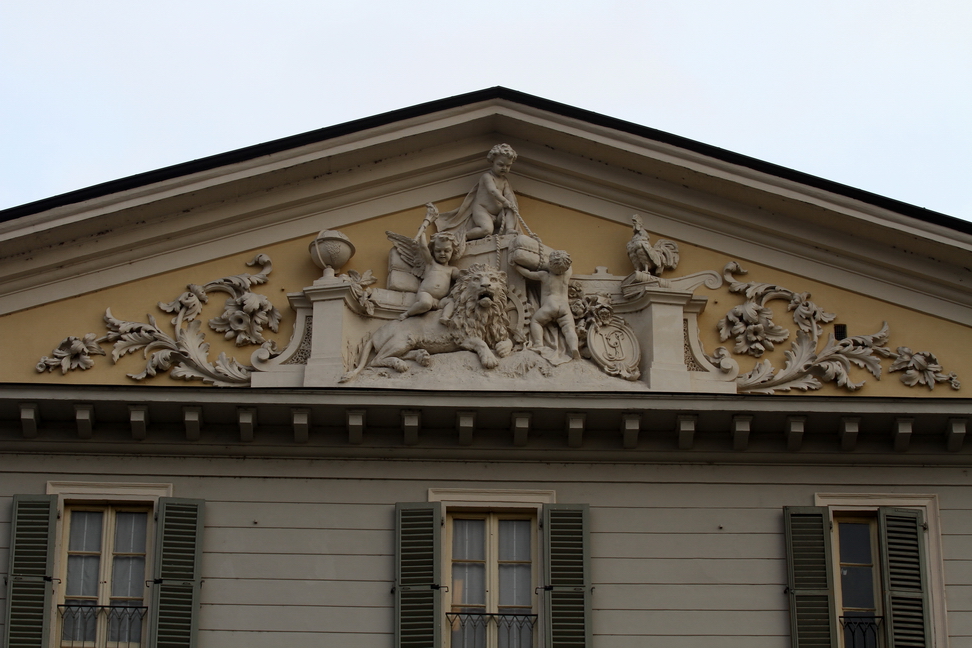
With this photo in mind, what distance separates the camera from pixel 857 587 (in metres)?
18.0

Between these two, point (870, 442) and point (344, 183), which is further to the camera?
point (344, 183)

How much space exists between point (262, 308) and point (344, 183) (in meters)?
1.76

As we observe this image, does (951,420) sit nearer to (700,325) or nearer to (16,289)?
(700,325)

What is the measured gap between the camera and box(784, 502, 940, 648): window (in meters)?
17.6

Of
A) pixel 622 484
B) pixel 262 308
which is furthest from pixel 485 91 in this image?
pixel 622 484

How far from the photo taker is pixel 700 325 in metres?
19.2

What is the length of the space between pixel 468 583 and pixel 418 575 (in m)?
0.56

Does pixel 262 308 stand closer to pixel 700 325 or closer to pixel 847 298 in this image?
pixel 700 325

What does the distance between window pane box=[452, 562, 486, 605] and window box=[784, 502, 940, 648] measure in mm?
3114

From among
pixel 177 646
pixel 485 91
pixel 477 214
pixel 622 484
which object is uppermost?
pixel 485 91

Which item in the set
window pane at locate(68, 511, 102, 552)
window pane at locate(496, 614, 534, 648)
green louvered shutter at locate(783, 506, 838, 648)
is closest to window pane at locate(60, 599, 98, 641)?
window pane at locate(68, 511, 102, 552)

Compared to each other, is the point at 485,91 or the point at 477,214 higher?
the point at 485,91

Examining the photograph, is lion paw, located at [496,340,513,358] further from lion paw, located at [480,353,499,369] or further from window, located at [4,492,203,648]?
window, located at [4,492,203,648]

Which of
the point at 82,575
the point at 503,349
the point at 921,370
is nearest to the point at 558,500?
the point at 503,349
